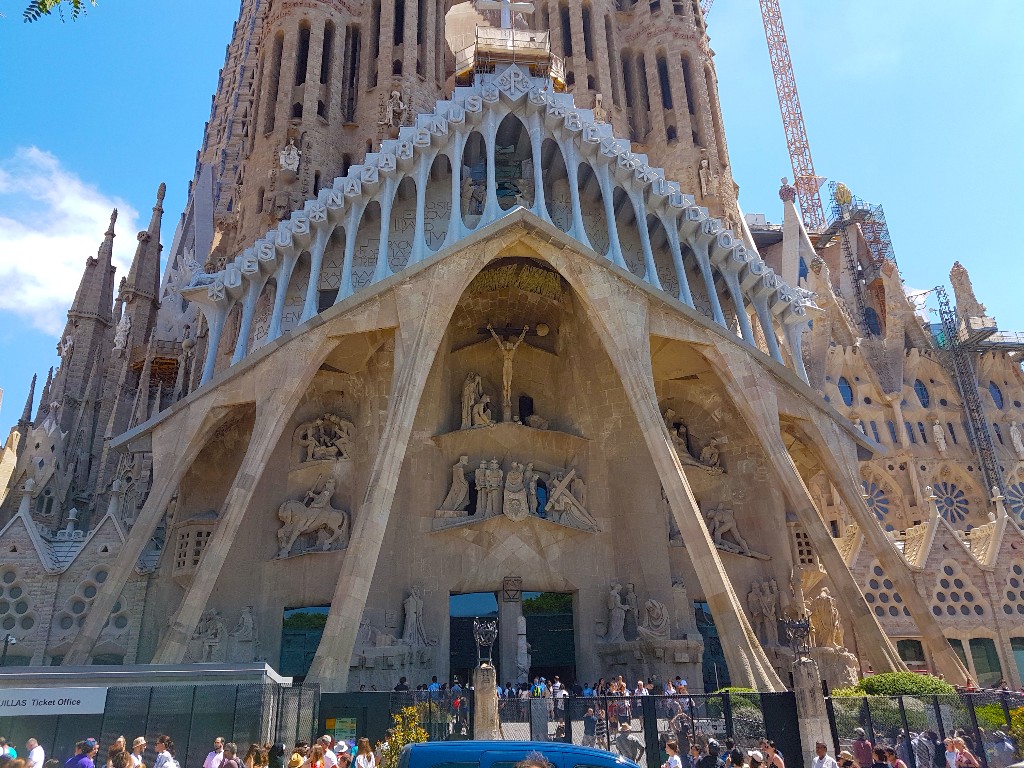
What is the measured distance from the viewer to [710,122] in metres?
29.2

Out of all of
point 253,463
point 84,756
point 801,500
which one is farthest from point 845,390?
point 84,756

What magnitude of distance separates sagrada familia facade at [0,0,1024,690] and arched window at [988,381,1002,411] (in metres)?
11.6

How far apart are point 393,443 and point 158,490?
18.3 ft

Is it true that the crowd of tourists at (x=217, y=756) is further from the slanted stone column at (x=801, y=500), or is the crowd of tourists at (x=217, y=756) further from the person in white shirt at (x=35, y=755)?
the slanted stone column at (x=801, y=500)

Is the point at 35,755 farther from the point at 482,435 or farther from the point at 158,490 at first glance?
Answer: the point at 482,435

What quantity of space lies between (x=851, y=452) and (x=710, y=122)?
13406 mm

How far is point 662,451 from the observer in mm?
18672

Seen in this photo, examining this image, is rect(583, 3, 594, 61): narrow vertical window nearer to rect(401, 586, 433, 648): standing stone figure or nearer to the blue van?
rect(401, 586, 433, 648): standing stone figure

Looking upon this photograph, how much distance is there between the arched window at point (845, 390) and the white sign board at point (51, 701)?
3063cm

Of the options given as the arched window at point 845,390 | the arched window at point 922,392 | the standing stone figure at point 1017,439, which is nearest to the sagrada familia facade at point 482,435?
the arched window at point 845,390

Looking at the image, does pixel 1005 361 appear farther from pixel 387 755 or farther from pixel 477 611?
pixel 387 755

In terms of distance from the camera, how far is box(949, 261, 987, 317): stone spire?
125 ft

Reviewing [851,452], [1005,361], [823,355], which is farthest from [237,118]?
[1005,361]

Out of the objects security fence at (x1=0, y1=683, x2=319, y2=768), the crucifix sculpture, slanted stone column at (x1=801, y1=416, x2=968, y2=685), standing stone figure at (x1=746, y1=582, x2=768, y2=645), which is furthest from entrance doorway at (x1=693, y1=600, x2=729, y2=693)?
the crucifix sculpture
